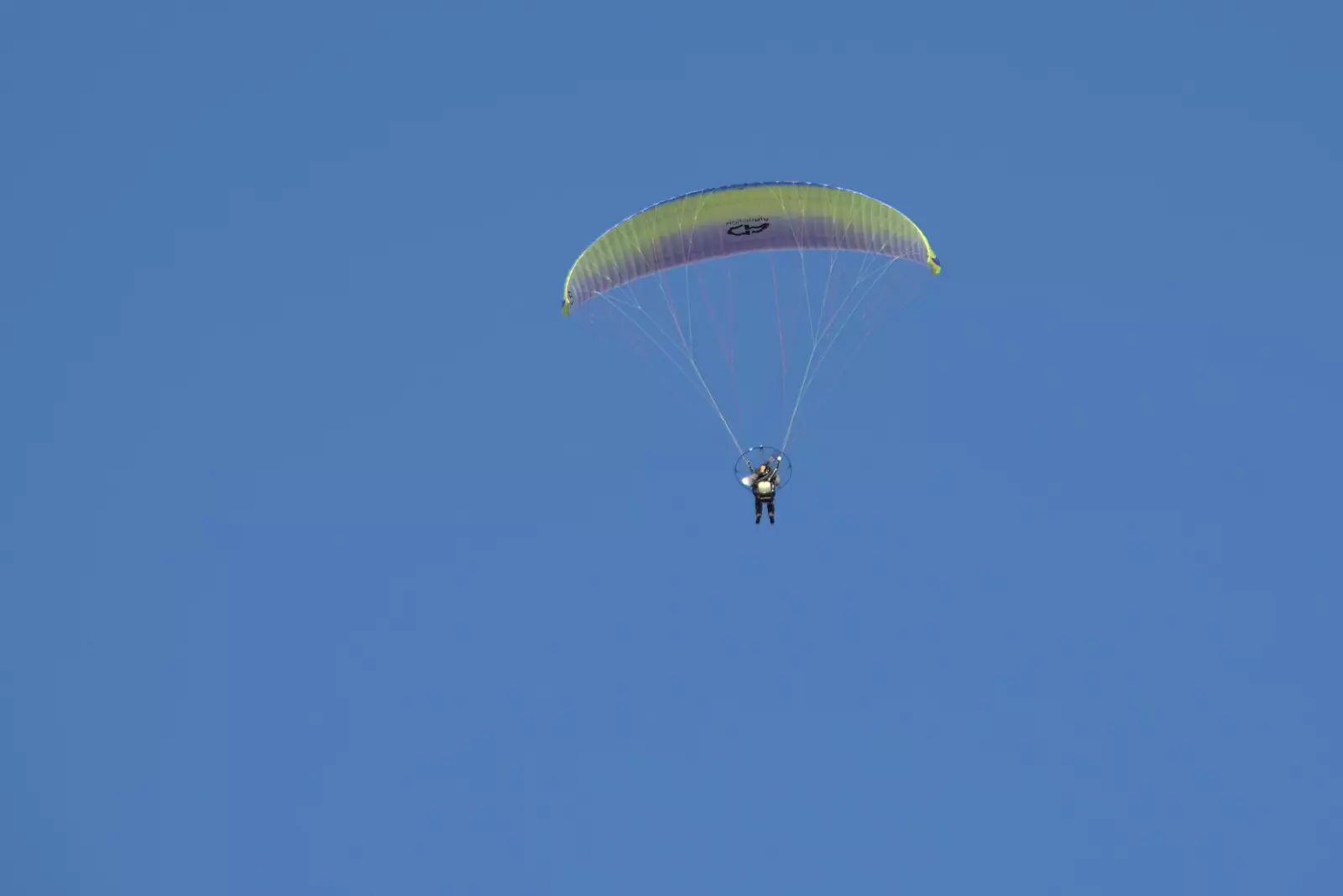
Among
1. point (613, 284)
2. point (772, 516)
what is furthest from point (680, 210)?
point (772, 516)

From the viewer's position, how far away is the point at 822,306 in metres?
43.2

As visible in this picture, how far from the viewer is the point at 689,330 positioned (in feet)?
139

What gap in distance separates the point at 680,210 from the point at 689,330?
2055mm

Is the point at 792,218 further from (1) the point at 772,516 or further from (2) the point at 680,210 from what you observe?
(1) the point at 772,516

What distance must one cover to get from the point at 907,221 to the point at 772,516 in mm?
5285

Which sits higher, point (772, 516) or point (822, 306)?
point (822, 306)

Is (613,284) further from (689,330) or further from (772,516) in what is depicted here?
(772,516)

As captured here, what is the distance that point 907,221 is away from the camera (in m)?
41.1

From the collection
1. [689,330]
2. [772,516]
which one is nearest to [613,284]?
[689,330]

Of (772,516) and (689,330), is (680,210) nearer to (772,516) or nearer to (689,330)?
(689,330)

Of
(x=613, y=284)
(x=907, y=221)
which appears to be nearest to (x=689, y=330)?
(x=613, y=284)

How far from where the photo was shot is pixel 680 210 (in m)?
41.5

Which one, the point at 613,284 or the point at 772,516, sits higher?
the point at 613,284

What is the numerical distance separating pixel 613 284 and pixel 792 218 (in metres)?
3.11
